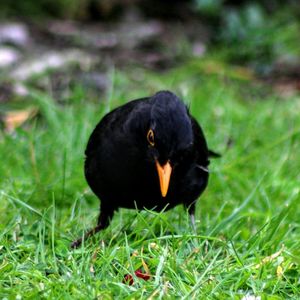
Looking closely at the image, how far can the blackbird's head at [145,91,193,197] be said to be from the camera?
381 centimetres

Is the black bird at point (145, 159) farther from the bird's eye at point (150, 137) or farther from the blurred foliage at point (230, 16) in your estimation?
the blurred foliage at point (230, 16)

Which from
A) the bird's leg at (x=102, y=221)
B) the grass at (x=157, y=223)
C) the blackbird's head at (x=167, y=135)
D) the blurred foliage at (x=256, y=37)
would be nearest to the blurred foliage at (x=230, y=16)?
the blurred foliage at (x=256, y=37)

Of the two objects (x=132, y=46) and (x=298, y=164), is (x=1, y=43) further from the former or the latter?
(x=298, y=164)

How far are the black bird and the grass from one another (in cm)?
12

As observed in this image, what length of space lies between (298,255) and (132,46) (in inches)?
204

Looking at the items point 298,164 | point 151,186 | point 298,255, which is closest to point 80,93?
point 298,164

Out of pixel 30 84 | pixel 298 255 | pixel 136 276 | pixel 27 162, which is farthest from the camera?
pixel 30 84

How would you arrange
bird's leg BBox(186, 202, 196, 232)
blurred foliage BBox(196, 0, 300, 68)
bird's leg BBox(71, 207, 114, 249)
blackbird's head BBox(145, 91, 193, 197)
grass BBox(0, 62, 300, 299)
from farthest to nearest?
blurred foliage BBox(196, 0, 300, 68) < bird's leg BBox(186, 202, 196, 232) < bird's leg BBox(71, 207, 114, 249) < blackbird's head BBox(145, 91, 193, 197) < grass BBox(0, 62, 300, 299)

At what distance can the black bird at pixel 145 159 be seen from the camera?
12.6ft

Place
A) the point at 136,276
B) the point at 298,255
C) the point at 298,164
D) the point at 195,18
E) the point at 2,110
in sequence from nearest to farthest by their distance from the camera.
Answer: the point at 136,276 < the point at 298,255 < the point at 298,164 < the point at 2,110 < the point at 195,18

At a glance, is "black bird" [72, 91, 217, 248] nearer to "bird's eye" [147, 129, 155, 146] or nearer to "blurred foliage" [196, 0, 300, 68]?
"bird's eye" [147, 129, 155, 146]

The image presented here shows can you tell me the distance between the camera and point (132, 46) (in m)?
8.84

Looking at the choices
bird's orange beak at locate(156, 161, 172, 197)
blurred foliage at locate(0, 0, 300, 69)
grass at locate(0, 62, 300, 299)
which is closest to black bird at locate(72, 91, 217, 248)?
bird's orange beak at locate(156, 161, 172, 197)

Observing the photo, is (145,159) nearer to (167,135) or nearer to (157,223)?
(167,135)
